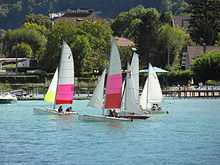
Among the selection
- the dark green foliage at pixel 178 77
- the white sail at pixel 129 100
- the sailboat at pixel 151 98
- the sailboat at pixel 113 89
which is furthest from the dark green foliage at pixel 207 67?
the sailboat at pixel 113 89

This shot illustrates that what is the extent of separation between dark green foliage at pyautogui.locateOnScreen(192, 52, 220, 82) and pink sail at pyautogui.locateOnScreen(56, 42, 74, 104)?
6083cm

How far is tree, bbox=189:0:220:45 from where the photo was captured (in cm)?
17525

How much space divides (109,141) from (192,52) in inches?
4261

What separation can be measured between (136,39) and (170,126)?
330 ft

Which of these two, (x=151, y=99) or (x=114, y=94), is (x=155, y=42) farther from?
(x=114, y=94)

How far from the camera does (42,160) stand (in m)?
47.9

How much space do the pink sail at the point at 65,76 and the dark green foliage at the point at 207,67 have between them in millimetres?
60829

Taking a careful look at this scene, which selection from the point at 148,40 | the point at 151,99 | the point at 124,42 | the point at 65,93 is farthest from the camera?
the point at 124,42

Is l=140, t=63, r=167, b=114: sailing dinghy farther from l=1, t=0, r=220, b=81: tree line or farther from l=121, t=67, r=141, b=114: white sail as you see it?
l=1, t=0, r=220, b=81: tree line

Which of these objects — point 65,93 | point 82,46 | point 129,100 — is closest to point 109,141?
point 129,100

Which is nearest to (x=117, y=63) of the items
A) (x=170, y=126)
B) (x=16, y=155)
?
(x=170, y=126)

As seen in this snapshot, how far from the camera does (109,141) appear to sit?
5806 cm

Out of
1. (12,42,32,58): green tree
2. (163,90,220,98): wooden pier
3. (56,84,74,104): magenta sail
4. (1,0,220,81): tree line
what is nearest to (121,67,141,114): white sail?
(56,84,74,104): magenta sail

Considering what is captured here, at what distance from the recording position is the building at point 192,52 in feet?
535
